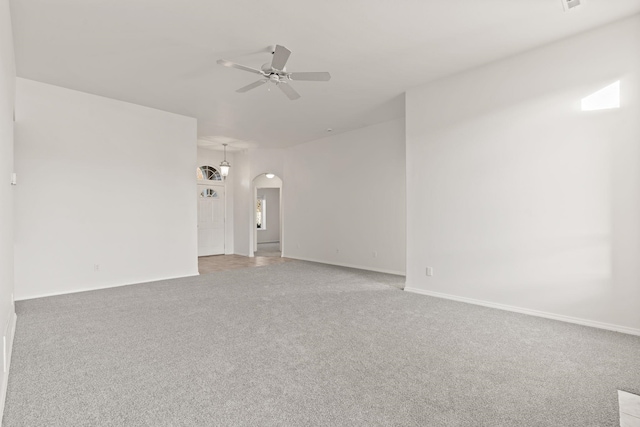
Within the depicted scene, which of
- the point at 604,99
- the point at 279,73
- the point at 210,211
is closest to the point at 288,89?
the point at 279,73

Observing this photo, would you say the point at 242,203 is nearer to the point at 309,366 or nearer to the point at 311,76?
the point at 311,76

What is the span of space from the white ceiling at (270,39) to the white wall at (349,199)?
162 centimetres

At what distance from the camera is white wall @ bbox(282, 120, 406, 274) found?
6.17m

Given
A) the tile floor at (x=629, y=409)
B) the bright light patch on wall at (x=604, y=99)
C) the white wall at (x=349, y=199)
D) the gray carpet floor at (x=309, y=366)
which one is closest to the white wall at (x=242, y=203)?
the white wall at (x=349, y=199)

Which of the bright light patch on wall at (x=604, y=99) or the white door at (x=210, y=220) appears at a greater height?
the bright light patch on wall at (x=604, y=99)

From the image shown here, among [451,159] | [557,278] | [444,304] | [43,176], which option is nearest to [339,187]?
[451,159]

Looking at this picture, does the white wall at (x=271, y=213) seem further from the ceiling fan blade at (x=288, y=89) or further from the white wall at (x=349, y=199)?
the ceiling fan blade at (x=288, y=89)

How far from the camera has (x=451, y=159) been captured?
4.25 meters

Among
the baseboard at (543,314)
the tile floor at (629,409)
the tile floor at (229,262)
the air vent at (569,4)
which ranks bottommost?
the tile floor at (229,262)

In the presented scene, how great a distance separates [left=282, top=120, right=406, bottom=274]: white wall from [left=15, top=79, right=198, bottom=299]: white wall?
2890 millimetres

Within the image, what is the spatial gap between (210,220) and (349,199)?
4.24 m

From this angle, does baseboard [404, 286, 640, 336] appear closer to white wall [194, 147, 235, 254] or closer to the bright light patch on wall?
the bright light patch on wall

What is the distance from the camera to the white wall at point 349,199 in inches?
243

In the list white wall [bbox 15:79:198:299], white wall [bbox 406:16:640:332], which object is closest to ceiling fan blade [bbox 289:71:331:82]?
white wall [bbox 406:16:640:332]
